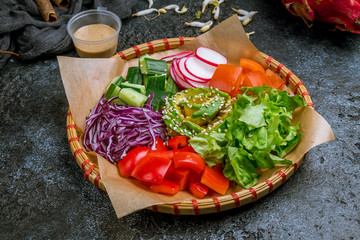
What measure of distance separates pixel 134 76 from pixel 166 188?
888 millimetres

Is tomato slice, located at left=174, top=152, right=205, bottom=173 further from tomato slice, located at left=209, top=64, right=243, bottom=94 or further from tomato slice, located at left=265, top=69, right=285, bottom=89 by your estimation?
tomato slice, located at left=265, top=69, right=285, bottom=89

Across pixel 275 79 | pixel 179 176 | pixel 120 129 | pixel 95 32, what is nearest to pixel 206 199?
pixel 179 176

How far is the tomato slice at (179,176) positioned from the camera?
2.16m

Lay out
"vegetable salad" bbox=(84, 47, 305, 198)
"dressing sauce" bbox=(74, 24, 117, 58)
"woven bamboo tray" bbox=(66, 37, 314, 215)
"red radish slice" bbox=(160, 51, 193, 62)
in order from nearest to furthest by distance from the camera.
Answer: "woven bamboo tray" bbox=(66, 37, 314, 215) → "vegetable salad" bbox=(84, 47, 305, 198) → "red radish slice" bbox=(160, 51, 193, 62) → "dressing sauce" bbox=(74, 24, 117, 58)

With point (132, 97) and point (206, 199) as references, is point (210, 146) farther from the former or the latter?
point (132, 97)

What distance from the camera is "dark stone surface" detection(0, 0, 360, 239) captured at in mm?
2213

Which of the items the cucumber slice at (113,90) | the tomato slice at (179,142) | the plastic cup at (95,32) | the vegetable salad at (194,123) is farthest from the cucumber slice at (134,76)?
the tomato slice at (179,142)

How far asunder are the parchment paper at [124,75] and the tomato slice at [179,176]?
2.0 inches

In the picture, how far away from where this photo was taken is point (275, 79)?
2.64m

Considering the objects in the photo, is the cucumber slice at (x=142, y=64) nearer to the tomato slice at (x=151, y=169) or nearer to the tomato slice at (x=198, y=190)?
the tomato slice at (x=151, y=169)

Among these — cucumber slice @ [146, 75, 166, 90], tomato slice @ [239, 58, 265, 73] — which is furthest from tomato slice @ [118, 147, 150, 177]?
tomato slice @ [239, 58, 265, 73]

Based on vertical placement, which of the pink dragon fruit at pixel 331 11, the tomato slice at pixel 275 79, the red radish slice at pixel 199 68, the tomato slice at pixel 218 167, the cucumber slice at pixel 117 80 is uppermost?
the pink dragon fruit at pixel 331 11

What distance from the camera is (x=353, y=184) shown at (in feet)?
7.84

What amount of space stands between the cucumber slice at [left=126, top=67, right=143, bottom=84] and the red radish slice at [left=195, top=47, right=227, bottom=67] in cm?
→ 40
